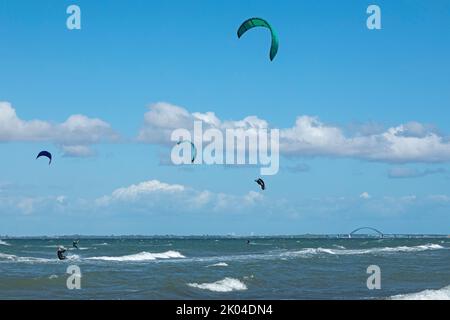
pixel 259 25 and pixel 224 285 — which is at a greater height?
pixel 259 25

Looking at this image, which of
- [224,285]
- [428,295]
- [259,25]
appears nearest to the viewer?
[428,295]

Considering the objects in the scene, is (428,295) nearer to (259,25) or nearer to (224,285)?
(224,285)

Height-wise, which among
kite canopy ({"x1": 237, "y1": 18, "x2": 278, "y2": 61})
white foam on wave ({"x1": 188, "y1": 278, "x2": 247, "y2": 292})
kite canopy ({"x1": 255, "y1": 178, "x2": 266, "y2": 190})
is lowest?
white foam on wave ({"x1": 188, "y1": 278, "x2": 247, "y2": 292})

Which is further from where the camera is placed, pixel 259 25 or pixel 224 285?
pixel 224 285

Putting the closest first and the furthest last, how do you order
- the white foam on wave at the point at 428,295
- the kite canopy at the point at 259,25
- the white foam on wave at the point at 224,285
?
1. the white foam on wave at the point at 428,295
2. the kite canopy at the point at 259,25
3. the white foam on wave at the point at 224,285

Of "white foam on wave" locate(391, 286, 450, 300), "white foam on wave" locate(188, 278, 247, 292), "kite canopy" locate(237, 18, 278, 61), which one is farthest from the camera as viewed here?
"white foam on wave" locate(188, 278, 247, 292)

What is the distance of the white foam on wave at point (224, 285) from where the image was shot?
24883 millimetres

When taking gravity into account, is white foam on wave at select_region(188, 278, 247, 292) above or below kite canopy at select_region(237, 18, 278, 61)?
below

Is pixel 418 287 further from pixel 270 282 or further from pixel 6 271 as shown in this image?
pixel 6 271

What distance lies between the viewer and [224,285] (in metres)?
25.7

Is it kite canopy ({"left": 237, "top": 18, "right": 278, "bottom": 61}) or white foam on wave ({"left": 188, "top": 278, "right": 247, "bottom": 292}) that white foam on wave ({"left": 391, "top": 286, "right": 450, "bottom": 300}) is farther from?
kite canopy ({"left": 237, "top": 18, "right": 278, "bottom": 61})

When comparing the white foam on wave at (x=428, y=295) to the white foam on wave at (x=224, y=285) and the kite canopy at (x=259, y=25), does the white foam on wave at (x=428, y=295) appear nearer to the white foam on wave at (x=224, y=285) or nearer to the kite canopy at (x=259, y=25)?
the white foam on wave at (x=224, y=285)

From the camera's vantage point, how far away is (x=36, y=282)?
27.4m

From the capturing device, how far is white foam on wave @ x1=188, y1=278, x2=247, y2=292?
24883mm
